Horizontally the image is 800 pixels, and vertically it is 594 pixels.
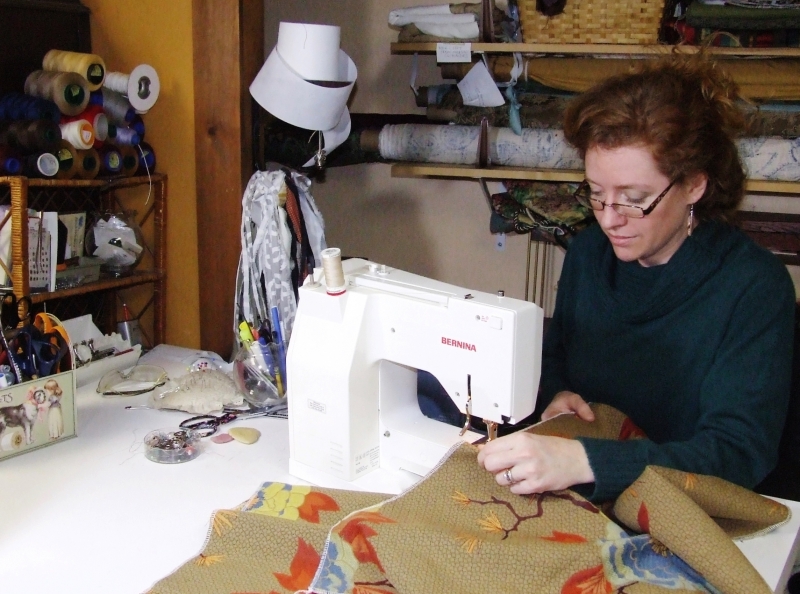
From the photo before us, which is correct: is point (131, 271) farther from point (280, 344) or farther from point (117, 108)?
point (280, 344)

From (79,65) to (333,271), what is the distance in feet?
3.40

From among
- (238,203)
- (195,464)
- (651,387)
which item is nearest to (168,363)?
(238,203)

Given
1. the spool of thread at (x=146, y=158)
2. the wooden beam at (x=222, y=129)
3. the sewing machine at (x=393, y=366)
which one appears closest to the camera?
the sewing machine at (x=393, y=366)

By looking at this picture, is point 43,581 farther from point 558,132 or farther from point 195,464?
point 558,132

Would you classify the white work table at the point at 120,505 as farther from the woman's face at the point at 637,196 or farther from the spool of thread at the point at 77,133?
the spool of thread at the point at 77,133

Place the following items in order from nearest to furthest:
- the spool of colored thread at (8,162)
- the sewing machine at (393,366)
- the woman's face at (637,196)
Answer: the sewing machine at (393,366) < the woman's face at (637,196) < the spool of colored thread at (8,162)

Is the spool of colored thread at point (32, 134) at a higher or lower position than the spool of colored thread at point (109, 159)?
higher

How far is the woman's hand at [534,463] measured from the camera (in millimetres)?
1075

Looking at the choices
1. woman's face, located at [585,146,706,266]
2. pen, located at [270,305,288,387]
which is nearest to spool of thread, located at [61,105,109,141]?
pen, located at [270,305,288,387]

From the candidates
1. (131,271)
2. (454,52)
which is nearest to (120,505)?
(131,271)

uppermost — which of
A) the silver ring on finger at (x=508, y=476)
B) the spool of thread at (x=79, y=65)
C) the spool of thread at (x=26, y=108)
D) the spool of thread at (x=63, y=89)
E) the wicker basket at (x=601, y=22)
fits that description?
the wicker basket at (x=601, y=22)

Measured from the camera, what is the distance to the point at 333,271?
4.20 ft

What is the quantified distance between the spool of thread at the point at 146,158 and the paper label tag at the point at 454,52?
0.86 m

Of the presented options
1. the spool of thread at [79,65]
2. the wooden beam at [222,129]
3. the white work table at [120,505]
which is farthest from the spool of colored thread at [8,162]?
the white work table at [120,505]
